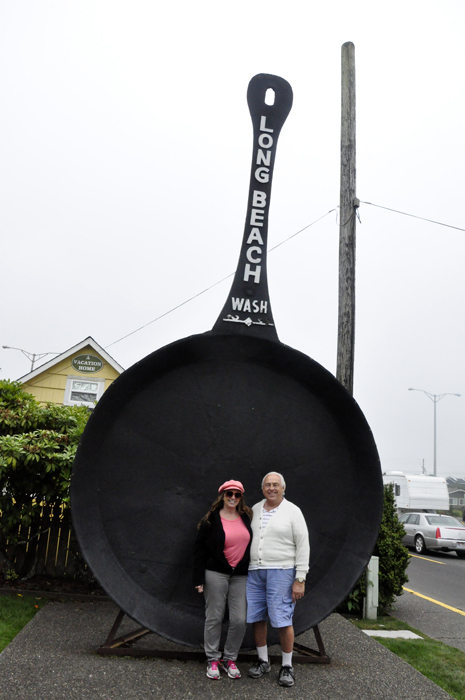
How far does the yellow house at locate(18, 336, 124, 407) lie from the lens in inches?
526

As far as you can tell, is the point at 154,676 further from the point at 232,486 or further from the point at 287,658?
the point at 232,486

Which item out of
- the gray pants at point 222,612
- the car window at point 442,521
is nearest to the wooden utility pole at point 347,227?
the gray pants at point 222,612

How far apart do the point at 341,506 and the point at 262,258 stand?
84.3 inches

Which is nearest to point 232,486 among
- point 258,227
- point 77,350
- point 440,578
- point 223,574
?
point 223,574

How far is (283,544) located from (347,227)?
4.52m

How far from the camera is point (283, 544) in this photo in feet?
13.4

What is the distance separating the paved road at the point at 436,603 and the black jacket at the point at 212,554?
325 cm

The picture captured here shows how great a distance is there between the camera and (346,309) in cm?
714

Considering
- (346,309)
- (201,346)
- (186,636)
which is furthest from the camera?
(346,309)

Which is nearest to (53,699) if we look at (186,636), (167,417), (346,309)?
(186,636)

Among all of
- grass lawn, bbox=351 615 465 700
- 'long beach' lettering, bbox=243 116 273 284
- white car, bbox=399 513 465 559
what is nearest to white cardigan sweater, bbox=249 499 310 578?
grass lawn, bbox=351 615 465 700

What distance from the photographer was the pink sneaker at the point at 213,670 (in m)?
3.94

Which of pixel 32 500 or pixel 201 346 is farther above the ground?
pixel 201 346

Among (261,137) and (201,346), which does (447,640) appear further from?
(261,137)
